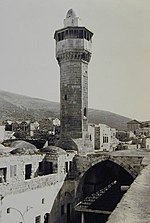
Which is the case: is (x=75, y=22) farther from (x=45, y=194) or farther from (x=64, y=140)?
(x=45, y=194)

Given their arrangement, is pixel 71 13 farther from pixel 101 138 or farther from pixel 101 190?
pixel 101 138

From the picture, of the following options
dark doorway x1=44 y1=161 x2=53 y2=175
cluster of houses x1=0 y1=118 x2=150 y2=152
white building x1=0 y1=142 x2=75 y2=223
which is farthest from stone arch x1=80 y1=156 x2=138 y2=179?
cluster of houses x1=0 y1=118 x2=150 y2=152

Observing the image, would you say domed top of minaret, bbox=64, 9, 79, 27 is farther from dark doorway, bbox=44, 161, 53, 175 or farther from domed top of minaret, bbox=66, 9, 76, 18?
dark doorway, bbox=44, 161, 53, 175

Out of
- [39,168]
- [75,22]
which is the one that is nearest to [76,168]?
[39,168]

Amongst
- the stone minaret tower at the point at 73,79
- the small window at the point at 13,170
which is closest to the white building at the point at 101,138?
the stone minaret tower at the point at 73,79

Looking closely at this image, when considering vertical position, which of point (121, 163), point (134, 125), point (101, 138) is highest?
point (134, 125)

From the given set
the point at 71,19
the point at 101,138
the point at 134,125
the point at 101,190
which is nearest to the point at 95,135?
the point at 101,138
